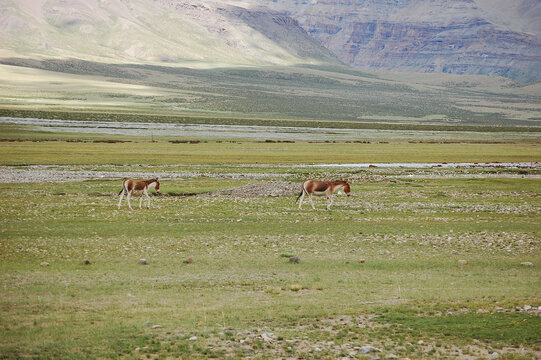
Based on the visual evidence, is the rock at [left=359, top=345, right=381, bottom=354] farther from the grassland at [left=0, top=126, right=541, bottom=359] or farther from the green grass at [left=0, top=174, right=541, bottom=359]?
the green grass at [left=0, top=174, right=541, bottom=359]

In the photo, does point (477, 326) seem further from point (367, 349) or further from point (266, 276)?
point (266, 276)

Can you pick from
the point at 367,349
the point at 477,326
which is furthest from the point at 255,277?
the point at 477,326

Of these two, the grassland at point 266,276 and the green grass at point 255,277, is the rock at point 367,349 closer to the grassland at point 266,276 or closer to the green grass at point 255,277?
the grassland at point 266,276

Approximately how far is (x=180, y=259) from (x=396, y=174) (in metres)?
35.3

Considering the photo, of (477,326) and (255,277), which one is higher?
(477,326)

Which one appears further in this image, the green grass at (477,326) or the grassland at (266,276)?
the green grass at (477,326)

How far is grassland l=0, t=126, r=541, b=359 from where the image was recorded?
1245 cm

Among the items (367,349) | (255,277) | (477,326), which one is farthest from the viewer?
(255,277)

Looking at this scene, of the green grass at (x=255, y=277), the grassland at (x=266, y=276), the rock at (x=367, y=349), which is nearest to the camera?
the rock at (x=367, y=349)

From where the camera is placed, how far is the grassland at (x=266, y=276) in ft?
40.9

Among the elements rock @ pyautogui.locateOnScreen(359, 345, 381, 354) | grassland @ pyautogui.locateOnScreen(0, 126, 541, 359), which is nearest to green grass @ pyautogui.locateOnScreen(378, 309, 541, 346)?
grassland @ pyautogui.locateOnScreen(0, 126, 541, 359)

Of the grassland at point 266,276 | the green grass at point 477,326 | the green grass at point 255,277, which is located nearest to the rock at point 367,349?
the grassland at point 266,276

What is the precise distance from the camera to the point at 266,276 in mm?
17797

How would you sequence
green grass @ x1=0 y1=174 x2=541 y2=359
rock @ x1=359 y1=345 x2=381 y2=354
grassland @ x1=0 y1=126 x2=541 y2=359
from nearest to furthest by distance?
rock @ x1=359 y1=345 x2=381 y2=354, grassland @ x1=0 y1=126 x2=541 y2=359, green grass @ x1=0 y1=174 x2=541 y2=359
